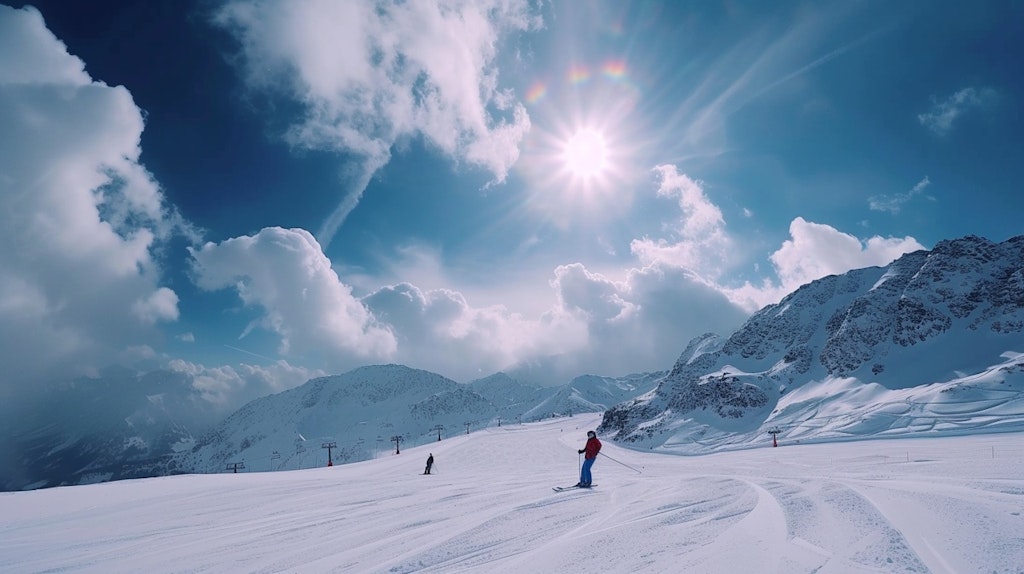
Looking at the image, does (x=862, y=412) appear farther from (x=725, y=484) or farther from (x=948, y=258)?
(x=725, y=484)

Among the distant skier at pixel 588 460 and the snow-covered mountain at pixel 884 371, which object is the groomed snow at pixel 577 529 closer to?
the distant skier at pixel 588 460

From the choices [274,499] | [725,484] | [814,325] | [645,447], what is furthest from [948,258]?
[274,499]

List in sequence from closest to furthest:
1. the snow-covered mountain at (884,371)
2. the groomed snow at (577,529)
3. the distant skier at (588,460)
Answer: the groomed snow at (577,529) → the distant skier at (588,460) → the snow-covered mountain at (884,371)

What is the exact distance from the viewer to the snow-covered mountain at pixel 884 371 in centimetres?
5959

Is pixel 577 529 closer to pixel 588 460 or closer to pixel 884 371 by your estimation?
pixel 588 460

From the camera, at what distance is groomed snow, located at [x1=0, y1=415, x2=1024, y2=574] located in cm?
502

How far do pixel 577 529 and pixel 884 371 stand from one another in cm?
10274

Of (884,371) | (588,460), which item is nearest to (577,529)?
(588,460)

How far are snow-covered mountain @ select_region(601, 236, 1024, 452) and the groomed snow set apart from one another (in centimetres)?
6045

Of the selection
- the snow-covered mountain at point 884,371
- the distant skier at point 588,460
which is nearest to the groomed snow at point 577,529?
the distant skier at point 588,460

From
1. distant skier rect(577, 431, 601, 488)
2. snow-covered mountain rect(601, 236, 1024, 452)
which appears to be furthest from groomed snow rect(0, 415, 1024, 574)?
snow-covered mountain rect(601, 236, 1024, 452)

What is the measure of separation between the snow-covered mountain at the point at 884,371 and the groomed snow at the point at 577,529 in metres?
60.5

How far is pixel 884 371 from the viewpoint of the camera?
3248 inches

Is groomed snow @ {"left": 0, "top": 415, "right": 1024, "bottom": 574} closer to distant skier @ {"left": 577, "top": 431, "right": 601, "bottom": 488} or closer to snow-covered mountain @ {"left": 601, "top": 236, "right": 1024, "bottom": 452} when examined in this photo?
distant skier @ {"left": 577, "top": 431, "right": 601, "bottom": 488}
